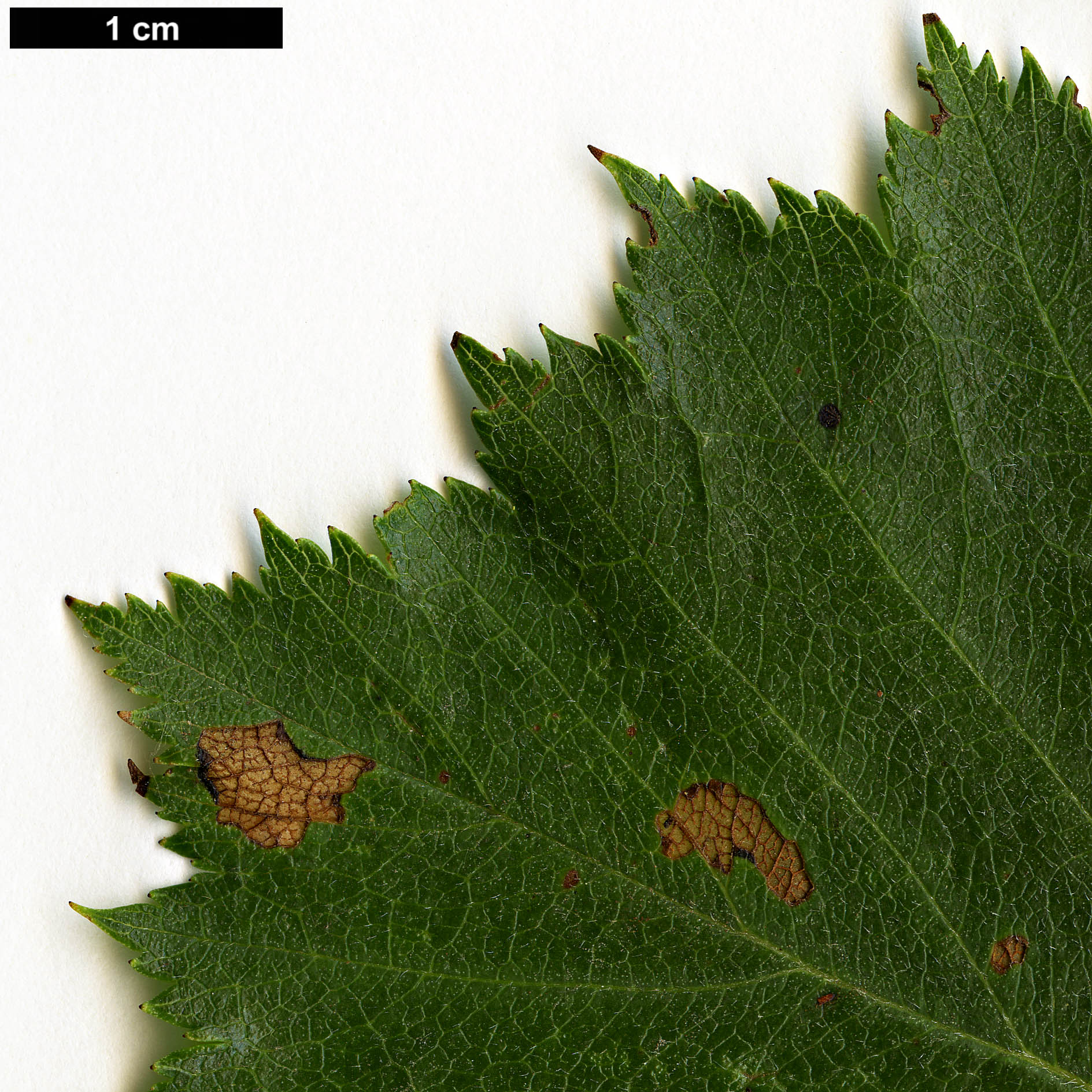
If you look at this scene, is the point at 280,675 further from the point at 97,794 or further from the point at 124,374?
the point at 124,374

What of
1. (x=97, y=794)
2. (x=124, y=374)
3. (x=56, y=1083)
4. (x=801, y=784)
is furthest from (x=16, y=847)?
(x=801, y=784)

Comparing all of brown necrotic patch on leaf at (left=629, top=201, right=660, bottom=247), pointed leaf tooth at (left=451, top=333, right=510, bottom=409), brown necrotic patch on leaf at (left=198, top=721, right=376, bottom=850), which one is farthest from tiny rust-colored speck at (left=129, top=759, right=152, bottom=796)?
brown necrotic patch on leaf at (left=629, top=201, right=660, bottom=247)

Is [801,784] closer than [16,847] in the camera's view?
Yes

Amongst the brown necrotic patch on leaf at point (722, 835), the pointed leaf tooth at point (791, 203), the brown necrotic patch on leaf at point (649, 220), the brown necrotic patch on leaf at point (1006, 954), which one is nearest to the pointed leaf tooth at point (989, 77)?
the pointed leaf tooth at point (791, 203)

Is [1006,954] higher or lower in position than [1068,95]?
lower

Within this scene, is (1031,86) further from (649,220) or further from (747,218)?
(649,220)

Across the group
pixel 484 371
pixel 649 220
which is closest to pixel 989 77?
pixel 649 220

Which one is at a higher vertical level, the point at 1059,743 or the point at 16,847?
the point at 16,847
